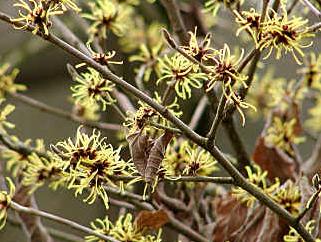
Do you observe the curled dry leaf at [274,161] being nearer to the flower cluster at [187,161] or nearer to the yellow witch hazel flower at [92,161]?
the flower cluster at [187,161]

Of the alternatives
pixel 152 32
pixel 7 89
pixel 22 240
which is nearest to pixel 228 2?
pixel 7 89

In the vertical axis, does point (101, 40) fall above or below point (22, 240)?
above

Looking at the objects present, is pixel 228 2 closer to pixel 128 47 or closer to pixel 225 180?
pixel 225 180

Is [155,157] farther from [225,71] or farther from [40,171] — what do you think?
[40,171]

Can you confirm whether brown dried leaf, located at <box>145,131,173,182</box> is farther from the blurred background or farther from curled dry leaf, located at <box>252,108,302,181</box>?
the blurred background

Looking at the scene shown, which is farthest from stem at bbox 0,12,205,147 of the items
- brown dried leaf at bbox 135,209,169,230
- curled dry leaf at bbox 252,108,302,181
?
curled dry leaf at bbox 252,108,302,181
